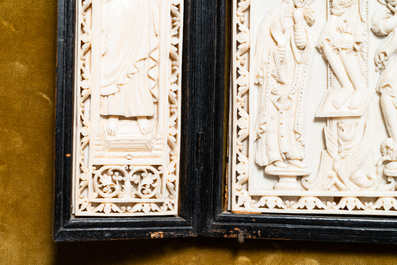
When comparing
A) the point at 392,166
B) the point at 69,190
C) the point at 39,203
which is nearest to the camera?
the point at 69,190

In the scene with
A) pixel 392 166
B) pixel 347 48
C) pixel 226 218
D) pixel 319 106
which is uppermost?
pixel 347 48

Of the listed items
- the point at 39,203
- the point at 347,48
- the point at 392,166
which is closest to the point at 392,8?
the point at 347,48

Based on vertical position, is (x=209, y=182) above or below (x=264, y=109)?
below

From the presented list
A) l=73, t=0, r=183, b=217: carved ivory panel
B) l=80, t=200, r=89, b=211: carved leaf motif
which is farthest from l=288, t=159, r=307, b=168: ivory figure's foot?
l=80, t=200, r=89, b=211: carved leaf motif

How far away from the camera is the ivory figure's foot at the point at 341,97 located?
59.4 inches

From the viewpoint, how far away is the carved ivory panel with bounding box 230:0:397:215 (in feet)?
4.96

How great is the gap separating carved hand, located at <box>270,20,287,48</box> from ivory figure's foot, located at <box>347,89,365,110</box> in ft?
1.32

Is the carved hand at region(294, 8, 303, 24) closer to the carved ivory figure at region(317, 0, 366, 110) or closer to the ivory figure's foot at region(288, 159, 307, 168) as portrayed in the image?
the carved ivory figure at region(317, 0, 366, 110)

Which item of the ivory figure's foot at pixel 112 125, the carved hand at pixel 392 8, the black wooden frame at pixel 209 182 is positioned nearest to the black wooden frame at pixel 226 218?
the black wooden frame at pixel 209 182

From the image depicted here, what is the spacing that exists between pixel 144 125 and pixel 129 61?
11.5 inches

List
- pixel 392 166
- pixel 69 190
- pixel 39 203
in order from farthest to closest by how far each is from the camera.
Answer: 1. pixel 39 203
2. pixel 392 166
3. pixel 69 190

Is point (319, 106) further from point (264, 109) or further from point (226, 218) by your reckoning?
point (226, 218)

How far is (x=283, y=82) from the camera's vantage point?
1.53 metres

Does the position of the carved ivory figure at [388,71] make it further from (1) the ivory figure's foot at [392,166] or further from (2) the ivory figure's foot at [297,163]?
(2) the ivory figure's foot at [297,163]
